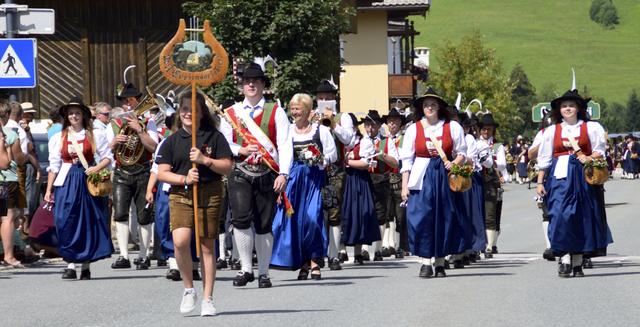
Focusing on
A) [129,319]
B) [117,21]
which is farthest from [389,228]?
[117,21]

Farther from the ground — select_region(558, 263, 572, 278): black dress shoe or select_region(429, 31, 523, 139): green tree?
select_region(429, 31, 523, 139): green tree

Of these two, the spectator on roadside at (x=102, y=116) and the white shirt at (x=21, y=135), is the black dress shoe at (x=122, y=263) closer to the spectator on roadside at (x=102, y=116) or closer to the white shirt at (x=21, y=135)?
the spectator on roadside at (x=102, y=116)

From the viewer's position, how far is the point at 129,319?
1185 centimetres

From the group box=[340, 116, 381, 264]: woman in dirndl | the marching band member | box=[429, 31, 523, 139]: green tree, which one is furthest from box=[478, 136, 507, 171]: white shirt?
box=[429, 31, 523, 139]: green tree

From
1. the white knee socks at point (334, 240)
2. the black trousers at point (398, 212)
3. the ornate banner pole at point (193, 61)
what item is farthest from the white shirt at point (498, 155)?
the ornate banner pole at point (193, 61)

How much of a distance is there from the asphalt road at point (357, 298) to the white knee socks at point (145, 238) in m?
0.24

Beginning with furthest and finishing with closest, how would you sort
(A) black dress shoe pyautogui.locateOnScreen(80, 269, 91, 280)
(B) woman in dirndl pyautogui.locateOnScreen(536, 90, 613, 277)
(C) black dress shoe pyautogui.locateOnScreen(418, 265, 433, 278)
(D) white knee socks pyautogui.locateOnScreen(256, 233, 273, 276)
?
(A) black dress shoe pyautogui.locateOnScreen(80, 269, 91, 280), (B) woman in dirndl pyautogui.locateOnScreen(536, 90, 613, 277), (C) black dress shoe pyautogui.locateOnScreen(418, 265, 433, 278), (D) white knee socks pyautogui.locateOnScreen(256, 233, 273, 276)

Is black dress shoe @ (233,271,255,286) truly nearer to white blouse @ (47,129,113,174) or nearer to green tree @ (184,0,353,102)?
white blouse @ (47,129,113,174)

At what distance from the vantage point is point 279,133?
1445 cm

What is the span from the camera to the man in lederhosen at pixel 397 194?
67.6 feet

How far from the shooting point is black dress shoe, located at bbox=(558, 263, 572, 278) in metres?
15.6

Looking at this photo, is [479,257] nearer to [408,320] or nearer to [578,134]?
[578,134]

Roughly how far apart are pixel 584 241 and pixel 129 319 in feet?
19.3

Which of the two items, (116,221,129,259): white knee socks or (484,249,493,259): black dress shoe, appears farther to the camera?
(484,249,493,259): black dress shoe
